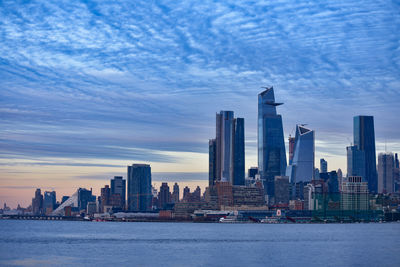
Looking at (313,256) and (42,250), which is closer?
(313,256)

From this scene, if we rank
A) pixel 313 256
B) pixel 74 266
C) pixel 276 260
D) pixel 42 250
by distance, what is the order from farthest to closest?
pixel 42 250 < pixel 313 256 < pixel 276 260 < pixel 74 266

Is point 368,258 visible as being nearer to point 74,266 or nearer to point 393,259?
point 393,259

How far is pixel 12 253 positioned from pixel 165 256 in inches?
1338

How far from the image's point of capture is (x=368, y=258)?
121625 millimetres

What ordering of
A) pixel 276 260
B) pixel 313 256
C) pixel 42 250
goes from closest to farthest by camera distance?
pixel 276 260 < pixel 313 256 < pixel 42 250

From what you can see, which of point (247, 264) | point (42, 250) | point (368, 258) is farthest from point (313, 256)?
point (42, 250)

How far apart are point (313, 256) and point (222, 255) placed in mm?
18197

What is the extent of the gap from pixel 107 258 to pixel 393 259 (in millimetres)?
54495

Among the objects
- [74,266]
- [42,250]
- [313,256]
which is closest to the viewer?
[74,266]

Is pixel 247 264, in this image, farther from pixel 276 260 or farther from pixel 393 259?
pixel 393 259

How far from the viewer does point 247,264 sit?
363 ft

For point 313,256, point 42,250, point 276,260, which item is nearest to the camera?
point 276,260

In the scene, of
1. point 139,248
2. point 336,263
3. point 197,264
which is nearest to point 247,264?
point 197,264

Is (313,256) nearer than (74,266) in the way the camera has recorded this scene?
No
